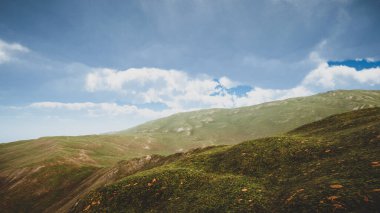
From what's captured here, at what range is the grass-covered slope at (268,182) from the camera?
9055mm

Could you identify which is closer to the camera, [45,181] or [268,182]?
[268,182]

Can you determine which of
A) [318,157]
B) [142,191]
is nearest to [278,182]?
[318,157]

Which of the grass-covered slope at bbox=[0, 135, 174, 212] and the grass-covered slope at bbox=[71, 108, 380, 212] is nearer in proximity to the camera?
the grass-covered slope at bbox=[71, 108, 380, 212]

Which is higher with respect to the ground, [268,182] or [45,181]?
[268,182]

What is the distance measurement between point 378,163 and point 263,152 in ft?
28.2

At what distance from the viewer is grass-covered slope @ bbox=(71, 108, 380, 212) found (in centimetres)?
905

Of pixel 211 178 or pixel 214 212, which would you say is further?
pixel 211 178

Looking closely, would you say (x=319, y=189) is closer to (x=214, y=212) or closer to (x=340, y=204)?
(x=340, y=204)

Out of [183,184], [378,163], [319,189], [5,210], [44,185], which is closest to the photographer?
[319,189]

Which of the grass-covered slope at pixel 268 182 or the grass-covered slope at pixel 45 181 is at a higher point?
the grass-covered slope at pixel 268 182

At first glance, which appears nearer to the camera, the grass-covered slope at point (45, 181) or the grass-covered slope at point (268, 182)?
the grass-covered slope at point (268, 182)

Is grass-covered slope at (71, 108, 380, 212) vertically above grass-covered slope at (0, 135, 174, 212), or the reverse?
grass-covered slope at (71, 108, 380, 212)

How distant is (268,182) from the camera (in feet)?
44.1

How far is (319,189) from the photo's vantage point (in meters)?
9.66
